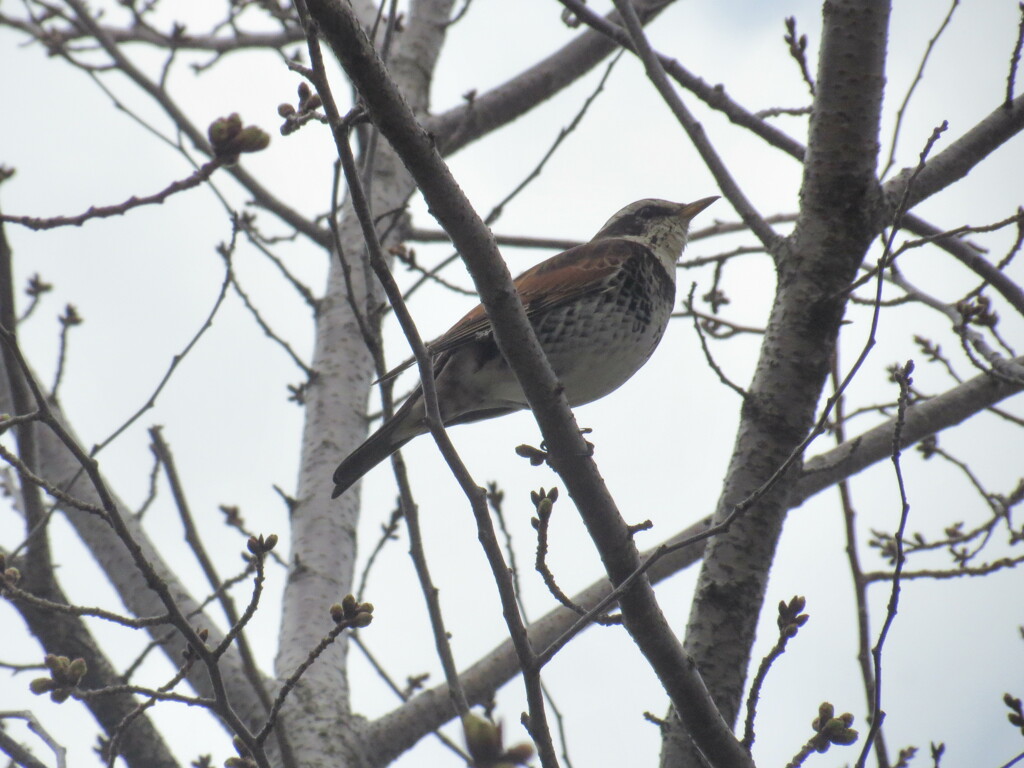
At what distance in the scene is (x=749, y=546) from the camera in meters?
3.36

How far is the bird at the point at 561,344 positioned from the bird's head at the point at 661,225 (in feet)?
1.94

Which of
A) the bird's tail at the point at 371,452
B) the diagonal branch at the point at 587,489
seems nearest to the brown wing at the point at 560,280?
the bird's tail at the point at 371,452

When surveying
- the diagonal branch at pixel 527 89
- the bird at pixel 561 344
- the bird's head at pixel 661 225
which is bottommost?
the bird at pixel 561 344

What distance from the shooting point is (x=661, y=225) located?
5.39 m

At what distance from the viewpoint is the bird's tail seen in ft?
13.4

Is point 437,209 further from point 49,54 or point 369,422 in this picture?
point 49,54

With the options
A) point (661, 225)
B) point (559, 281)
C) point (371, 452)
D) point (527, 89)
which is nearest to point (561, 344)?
point (559, 281)

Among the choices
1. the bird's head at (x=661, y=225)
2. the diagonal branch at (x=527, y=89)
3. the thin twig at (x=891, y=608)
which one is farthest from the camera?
the diagonal branch at (x=527, y=89)

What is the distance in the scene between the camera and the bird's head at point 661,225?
525 centimetres

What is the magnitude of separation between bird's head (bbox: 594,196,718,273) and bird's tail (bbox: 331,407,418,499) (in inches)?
62.1

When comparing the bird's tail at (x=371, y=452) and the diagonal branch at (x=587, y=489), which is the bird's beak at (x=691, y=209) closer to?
the bird's tail at (x=371, y=452)

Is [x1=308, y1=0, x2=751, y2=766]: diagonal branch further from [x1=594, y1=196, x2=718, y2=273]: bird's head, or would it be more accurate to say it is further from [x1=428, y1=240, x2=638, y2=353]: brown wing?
[x1=594, y1=196, x2=718, y2=273]: bird's head

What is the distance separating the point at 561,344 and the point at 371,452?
0.83 meters

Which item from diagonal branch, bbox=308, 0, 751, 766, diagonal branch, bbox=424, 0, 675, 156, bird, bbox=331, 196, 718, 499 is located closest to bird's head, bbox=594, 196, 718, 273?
bird, bbox=331, 196, 718, 499
